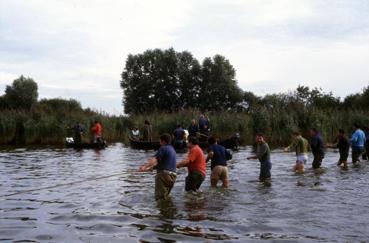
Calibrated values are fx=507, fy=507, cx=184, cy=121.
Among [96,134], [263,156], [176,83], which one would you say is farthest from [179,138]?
[176,83]

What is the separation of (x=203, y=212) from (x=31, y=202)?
16.3 ft

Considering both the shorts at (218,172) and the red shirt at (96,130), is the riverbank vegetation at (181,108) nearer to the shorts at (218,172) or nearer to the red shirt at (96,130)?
the red shirt at (96,130)

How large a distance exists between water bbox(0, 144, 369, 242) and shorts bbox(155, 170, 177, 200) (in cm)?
35

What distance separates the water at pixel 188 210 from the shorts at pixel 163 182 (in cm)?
35

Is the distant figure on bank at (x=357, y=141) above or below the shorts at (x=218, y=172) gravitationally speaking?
above

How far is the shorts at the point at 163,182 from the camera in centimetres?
1274

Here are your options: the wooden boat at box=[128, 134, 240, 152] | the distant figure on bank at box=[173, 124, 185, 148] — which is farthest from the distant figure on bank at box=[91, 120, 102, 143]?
the distant figure on bank at box=[173, 124, 185, 148]

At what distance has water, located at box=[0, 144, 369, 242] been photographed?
399 inches

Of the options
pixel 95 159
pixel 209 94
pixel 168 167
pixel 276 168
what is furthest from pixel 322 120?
pixel 209 94

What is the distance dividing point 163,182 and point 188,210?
3.14 ft

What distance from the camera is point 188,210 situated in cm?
1258

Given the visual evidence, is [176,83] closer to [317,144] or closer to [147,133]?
[147,133]

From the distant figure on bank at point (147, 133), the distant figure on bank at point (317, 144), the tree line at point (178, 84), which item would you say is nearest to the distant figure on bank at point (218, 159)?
the distant figure on bank at point (317, 144)

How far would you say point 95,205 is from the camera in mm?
13492
